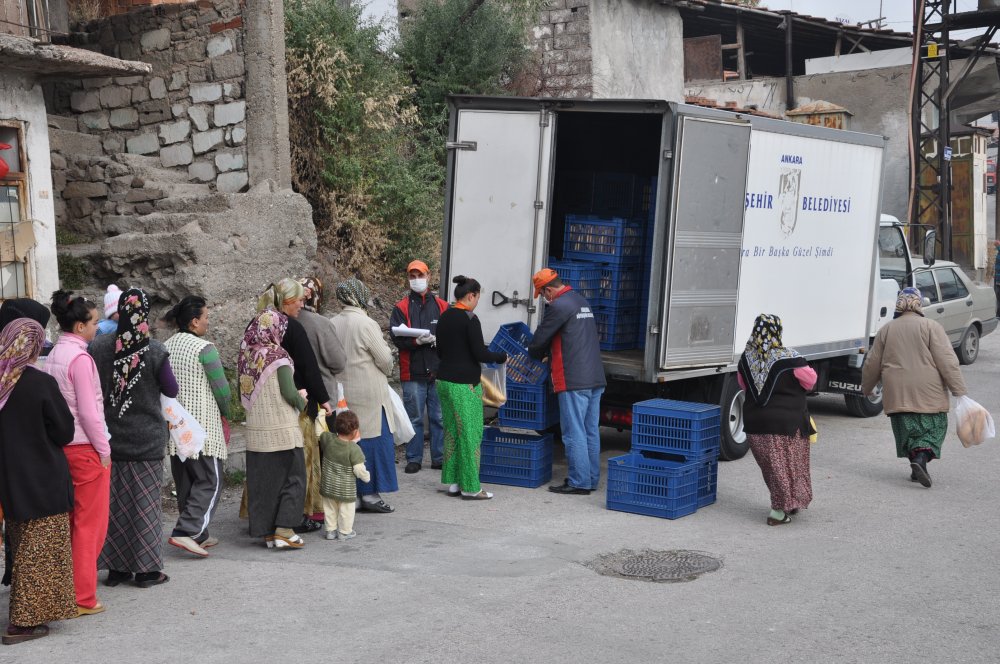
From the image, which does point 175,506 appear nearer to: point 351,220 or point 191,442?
point 191,442

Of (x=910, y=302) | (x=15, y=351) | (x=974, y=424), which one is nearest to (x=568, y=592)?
(x=15, y=351)

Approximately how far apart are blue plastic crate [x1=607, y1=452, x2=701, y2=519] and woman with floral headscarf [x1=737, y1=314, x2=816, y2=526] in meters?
0.57

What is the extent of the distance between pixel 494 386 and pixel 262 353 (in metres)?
2.42

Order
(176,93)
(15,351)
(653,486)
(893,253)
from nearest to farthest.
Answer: (15,351)
(653,486)
(176,93)
(893,253)

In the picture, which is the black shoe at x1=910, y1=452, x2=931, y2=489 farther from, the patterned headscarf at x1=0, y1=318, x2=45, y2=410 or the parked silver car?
the patterned headscarf at x1=0, y1=318, x2=45, y2=410

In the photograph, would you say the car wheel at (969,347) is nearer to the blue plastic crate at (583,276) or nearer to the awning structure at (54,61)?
the blue plastic crate at (583,276)

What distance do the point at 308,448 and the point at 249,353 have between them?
93 cm

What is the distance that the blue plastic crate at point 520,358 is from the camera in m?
8.63

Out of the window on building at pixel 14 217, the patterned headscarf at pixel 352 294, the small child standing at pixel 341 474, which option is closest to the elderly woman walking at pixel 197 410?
the small child standing at pixel 341 474

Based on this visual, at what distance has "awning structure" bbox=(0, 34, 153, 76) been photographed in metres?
9.44

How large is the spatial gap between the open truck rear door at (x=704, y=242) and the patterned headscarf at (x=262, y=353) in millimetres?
Answer: 3344

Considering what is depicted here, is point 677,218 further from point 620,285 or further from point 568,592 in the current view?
point 568,592

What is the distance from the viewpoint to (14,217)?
10.1 meters

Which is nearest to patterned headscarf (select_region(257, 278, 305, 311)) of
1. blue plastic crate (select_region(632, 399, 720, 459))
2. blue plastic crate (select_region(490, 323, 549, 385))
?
blue plastic crate (select_region(490, 323, 549, 385))
